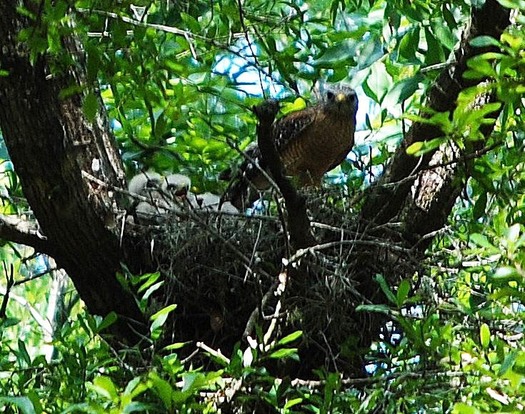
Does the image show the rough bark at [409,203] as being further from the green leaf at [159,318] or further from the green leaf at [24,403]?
the green leaf at [24,403]

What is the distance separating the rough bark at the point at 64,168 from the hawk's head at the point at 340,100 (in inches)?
53.5

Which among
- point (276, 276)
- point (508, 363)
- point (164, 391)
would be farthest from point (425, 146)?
point (276, 276)

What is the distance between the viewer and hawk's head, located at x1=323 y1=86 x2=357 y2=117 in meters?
4.27

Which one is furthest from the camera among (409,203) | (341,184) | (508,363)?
(341,184)

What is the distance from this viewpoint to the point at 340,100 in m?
4.27

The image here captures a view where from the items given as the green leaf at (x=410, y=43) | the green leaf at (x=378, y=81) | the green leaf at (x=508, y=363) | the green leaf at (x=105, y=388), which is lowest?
the green leaf at (x=508, y=363)

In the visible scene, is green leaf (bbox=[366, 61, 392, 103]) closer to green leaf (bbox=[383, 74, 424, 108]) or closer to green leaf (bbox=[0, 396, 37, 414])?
green leaf (bbox=[383, 74, 424, 108])

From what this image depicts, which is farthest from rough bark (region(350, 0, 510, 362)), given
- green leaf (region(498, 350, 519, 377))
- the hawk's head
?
the hawk's head

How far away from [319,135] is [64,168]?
4.99 feet

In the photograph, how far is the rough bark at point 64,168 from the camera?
9.46ft

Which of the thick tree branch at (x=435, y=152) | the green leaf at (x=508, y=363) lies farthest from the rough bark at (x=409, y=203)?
the green leaf at (x=508, y=363)

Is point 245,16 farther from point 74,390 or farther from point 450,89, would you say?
point 74,390

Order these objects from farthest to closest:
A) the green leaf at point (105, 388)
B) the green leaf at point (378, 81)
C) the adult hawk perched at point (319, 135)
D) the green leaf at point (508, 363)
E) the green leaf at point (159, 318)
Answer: the adult hawk perched at point (319, 135) < the green leaf at point (378, 81) < the green leaf at point (159, 318) < the green leaf at point (105, 388) < the green leaf at point (508, 363)

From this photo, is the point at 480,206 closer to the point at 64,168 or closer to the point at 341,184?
the point at 341,184
